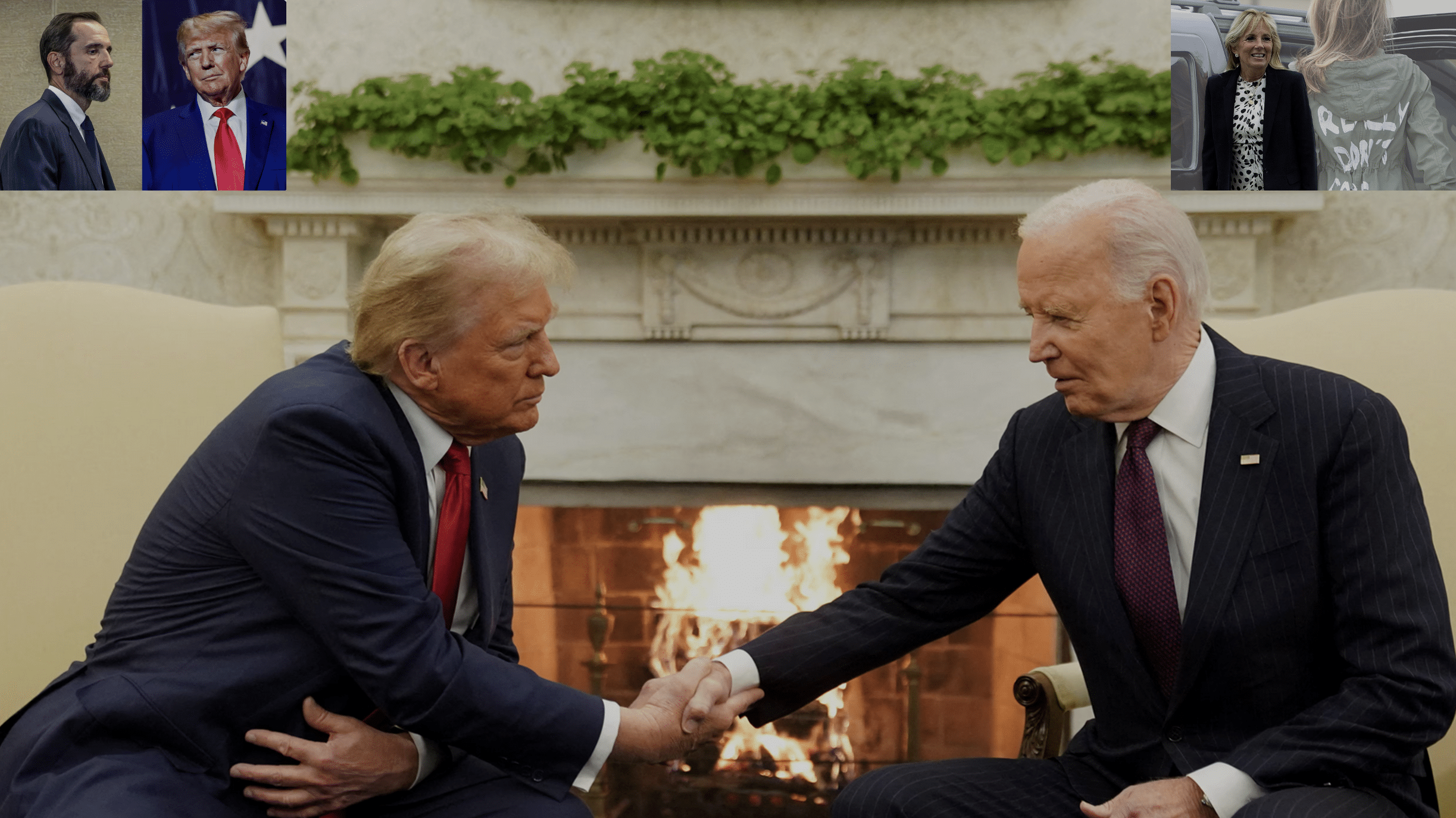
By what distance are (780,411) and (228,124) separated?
163cm

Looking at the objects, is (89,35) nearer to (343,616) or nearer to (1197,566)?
(343,616)

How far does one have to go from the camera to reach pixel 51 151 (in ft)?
10.2

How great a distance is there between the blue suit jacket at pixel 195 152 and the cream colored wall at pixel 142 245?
5 cm

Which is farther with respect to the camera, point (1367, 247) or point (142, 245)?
point (142, 245)

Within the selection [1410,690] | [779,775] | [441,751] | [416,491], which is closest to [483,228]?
[416,491]

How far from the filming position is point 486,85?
118 inches

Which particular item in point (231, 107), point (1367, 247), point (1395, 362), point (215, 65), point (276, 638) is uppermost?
point (215, 65)

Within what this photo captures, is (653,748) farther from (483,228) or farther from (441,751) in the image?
(483,228)

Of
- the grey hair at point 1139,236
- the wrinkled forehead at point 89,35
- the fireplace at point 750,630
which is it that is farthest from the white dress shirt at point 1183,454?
the wrinkled forehead at point 89,35

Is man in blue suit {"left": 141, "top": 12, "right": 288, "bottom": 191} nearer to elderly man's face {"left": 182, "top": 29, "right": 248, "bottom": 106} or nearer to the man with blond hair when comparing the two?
elderly man's face {"left": 182, "top": 29, "right": 248, "bottom": 106}

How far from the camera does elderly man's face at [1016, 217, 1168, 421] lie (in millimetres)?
1552

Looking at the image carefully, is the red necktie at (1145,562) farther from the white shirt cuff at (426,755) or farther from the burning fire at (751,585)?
the burning fire at (751,585)

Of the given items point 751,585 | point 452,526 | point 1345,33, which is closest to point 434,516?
point 452,526

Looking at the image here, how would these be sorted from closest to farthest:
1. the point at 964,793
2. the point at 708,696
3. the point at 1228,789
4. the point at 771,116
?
the point at 1228,789 → the point at 964,793 → the point at 708,696 → the point at 771,116
